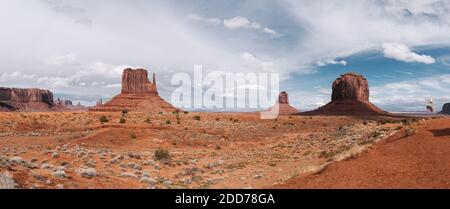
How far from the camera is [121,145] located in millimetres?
30281

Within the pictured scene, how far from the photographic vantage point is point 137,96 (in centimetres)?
11656

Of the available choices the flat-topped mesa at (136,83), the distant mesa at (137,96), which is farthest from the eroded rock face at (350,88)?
the flat-topped mesa at (136,83)

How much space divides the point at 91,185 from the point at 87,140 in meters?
19.3

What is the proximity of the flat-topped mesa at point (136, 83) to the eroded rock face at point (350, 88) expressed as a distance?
6690 cm

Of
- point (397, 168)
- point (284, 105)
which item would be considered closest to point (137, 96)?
point (284, 105)

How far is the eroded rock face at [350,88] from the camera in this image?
129000 mm

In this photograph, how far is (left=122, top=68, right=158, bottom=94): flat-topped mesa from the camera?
398ft

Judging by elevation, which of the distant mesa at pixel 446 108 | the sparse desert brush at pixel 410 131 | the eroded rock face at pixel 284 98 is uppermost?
the eroded rock face at pixel 284 98

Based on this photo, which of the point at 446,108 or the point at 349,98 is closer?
the point at 349,98

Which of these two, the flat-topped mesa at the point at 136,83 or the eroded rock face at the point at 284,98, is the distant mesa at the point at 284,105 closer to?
the eroded rock face at the point at 284,98

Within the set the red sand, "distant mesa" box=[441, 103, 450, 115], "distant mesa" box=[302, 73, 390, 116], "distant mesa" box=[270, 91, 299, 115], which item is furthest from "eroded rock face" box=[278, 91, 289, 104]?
the red sand

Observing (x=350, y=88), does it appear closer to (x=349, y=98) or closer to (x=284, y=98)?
(x=349, y=98)

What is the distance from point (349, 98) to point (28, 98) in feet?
482
